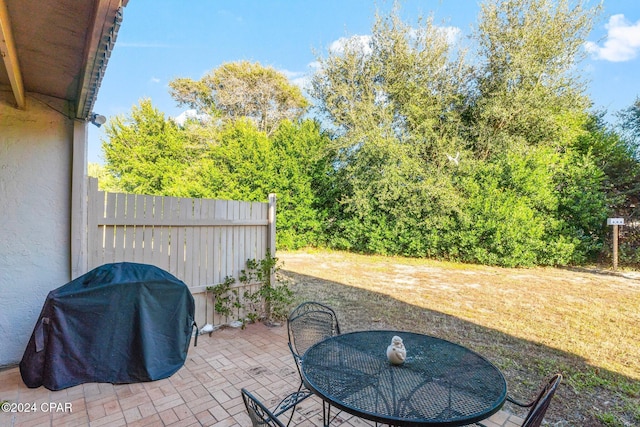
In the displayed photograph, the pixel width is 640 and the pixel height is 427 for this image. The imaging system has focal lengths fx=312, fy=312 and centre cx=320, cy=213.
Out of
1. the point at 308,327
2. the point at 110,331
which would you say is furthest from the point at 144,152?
the point at 308,327

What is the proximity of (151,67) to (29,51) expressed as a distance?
13849 millimetres

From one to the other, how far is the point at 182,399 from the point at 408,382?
1616mm

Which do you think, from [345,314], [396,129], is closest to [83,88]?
[345,314]

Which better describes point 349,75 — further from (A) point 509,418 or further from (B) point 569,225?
(A) point 509,418

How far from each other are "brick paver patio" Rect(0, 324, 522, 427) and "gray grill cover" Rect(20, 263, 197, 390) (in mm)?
97

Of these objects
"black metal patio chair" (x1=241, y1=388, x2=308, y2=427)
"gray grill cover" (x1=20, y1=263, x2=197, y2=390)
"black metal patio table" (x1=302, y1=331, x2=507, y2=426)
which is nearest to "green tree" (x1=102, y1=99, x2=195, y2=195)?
"gray grill cover" (x1=20, y1=263, x2=197, y2=390)

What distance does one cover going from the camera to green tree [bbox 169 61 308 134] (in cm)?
1411

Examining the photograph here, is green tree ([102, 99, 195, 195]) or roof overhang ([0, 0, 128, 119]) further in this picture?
green tree ([102, 99, 195, 195])

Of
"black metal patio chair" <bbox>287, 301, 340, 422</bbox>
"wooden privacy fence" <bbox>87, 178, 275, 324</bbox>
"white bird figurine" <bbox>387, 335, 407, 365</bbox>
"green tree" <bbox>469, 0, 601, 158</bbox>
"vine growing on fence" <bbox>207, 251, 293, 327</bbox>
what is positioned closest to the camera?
"white bird figurine" <bbox>387, 335, 407, 365</bbox>

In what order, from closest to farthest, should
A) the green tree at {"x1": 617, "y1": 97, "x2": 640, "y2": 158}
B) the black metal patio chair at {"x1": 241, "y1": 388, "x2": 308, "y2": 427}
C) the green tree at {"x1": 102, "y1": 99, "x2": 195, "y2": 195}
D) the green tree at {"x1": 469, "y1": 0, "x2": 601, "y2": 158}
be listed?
the black metal patio chair at {"x1": 241, "y1": 388, "x2": 308, "y2": 427}
the green tree at {"x1": 469, "y1": 0, "x2": 601, "y2": 158}
the green tree at {"x1": 617, "y1": 97, "x2": 640, "y2": 158}
the green tree at {"x1": 102, "y1": 99, "x2": 195, "y2": 195}

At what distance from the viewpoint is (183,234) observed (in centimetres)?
324

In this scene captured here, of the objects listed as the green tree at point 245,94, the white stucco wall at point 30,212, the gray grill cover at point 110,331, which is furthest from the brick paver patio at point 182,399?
the green tree at point 245,94

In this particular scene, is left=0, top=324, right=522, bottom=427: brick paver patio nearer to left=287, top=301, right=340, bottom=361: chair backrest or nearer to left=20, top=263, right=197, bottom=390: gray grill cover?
left=20, top=263, right=197, bottom=390: gray grill cover

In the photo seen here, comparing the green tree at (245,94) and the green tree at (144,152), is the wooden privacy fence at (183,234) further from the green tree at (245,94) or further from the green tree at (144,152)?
the green tree at (245,94)
